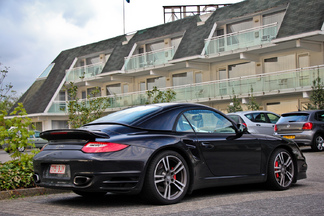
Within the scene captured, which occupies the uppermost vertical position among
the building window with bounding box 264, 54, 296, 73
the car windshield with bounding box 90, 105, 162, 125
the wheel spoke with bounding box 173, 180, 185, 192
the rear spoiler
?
the building window with bounding box 264, 54, 296, 73

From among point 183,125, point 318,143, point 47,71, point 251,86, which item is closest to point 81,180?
point 183,125

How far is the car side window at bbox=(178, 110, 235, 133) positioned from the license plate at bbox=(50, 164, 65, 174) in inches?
77.0

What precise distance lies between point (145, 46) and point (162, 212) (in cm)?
3960

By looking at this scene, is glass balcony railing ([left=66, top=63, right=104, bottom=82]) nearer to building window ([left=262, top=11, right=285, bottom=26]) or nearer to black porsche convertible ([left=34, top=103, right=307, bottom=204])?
building window ([left=262, top=11, right=285, bottom=26])

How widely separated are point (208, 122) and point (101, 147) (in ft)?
6.46

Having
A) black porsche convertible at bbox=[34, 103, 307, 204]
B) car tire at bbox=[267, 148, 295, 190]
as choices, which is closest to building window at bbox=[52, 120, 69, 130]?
car tire at bbox=[267, 148, 295, 190]

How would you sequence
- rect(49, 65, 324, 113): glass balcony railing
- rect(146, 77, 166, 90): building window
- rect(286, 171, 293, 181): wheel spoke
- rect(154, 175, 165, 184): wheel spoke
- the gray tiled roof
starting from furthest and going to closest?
rect(146, 77, 166, 90): building window
the gray tiled roof
rect(49, 65, 324, 113): glass balcony railing
rect(286, 171, 293, 181): wheel spoke
rect(154, 175, 165, 184): wheel spoke

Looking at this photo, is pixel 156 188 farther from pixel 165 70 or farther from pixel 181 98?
pixel 165 70

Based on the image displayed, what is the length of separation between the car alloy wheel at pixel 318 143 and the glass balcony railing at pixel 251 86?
9.85 m

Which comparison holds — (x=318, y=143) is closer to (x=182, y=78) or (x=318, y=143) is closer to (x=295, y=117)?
Result: (x=295, y=117)

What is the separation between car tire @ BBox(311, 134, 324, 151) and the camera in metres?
19.5

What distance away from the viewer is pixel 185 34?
4041cm

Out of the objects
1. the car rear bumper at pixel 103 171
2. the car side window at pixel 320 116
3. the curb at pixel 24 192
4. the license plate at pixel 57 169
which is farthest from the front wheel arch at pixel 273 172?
the car side window at pixel 320 116

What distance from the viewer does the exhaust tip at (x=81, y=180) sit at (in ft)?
21.0
